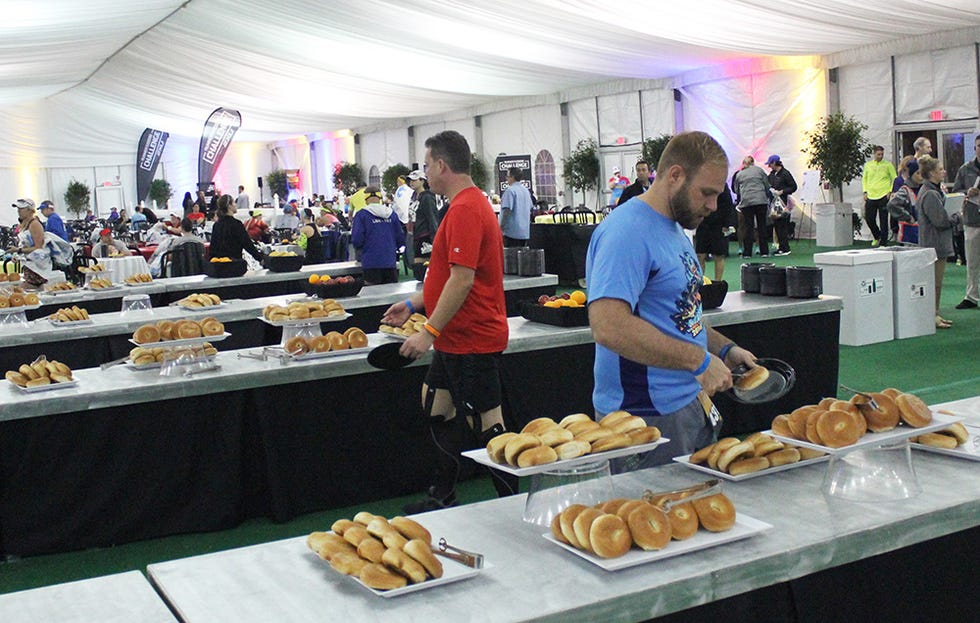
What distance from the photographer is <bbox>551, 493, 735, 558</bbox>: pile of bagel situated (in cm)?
174

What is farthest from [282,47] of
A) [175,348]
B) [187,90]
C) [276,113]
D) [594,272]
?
[594,272]

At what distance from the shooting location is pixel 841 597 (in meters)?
2.03

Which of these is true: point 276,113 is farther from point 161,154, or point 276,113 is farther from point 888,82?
point 888,82

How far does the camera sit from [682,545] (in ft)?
5.83

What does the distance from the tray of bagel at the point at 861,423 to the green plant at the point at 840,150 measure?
14.3m

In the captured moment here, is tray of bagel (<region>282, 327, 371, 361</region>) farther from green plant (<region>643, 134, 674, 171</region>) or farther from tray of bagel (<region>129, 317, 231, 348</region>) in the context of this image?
green plant (<region>643, 134, 674, 171</region>)

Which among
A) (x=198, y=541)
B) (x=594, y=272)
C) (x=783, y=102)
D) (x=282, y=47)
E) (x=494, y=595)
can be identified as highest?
(x=282, y=47)

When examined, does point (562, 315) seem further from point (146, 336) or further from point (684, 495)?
point (684, 495)

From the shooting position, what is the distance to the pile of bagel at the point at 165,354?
418 centimetres

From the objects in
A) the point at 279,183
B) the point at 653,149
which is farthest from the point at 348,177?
the point at 653,149

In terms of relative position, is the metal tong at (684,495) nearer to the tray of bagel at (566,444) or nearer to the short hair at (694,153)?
the tray of bagel at (566,444)

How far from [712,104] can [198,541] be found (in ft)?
51.8

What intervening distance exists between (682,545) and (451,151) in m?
2.13

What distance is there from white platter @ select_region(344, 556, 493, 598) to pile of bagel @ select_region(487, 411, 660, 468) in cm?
21
